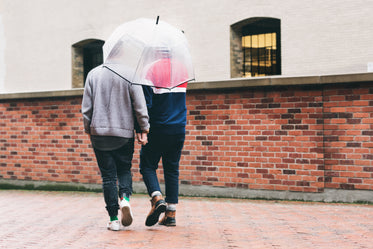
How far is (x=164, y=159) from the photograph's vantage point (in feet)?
14.4

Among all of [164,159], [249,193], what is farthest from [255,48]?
[164,159]

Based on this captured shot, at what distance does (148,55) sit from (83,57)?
25.7 ft

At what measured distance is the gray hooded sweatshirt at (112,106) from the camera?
412 cm

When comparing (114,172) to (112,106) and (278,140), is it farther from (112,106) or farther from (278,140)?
(278,140)

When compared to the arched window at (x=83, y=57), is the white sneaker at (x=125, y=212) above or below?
below

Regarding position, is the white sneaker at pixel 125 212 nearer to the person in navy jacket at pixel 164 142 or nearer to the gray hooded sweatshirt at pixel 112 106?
the person in navy jacket at pixel 164 142

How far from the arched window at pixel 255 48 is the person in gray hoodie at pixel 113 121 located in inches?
214

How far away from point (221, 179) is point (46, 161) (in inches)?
127

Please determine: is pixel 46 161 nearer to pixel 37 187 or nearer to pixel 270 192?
pixel 37 187

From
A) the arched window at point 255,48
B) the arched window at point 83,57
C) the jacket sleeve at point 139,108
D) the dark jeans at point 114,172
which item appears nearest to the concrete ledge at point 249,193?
the dark jeans at point 114,172

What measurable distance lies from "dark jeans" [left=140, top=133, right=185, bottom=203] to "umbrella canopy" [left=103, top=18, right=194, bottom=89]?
597 mm

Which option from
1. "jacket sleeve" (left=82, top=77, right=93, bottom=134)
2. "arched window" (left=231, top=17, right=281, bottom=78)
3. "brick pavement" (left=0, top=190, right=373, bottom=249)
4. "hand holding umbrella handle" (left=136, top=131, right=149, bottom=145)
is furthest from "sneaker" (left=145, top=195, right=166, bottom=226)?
"arched window" (left=231, top=17, right=281, bottom=78)

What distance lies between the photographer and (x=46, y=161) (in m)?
7.66

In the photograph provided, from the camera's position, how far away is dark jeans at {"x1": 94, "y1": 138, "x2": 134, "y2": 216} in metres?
4.19
